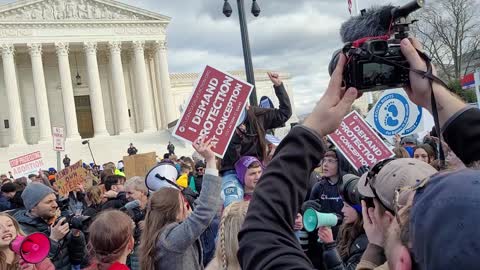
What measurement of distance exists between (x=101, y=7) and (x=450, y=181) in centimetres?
4794

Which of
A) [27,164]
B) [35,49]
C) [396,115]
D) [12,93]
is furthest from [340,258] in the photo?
[35,49]

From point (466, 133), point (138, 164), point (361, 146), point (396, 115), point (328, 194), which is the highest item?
point (466, 133)

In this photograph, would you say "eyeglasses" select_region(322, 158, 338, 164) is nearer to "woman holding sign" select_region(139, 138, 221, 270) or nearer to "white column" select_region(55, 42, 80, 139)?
"woman holding sign" select_region(139, 138, 221, 270)

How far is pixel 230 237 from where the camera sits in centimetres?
283

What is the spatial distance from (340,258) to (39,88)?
143 feet

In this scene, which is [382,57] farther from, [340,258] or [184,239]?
[184,239]

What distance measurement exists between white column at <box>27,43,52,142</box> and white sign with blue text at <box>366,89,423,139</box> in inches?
1553

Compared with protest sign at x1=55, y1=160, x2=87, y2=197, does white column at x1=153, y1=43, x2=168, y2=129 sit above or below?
above

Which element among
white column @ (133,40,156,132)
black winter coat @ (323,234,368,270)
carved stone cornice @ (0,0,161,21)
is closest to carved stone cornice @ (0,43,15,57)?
carved stone cornice @ (0,0,161,21)

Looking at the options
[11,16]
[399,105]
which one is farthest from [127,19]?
[399,105]

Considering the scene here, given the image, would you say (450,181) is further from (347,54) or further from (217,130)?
(217,130)

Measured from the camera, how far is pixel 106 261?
9.68ft

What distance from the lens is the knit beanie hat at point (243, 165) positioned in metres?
4.54

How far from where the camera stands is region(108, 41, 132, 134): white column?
44.7 m
